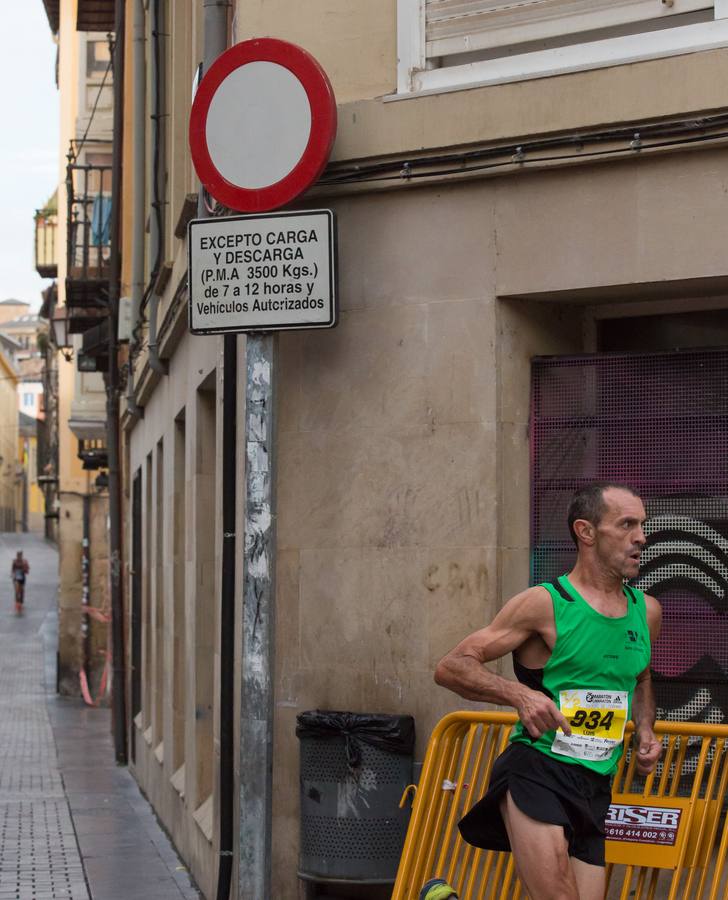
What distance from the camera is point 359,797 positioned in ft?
23.4

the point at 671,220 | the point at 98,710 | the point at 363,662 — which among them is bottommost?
the point at 98,710

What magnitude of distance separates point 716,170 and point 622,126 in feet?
1.39

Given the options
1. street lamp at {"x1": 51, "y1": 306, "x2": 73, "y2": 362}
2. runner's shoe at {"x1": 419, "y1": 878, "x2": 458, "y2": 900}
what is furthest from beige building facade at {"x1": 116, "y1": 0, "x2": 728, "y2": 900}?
street lamp at {"x1": 51, "y1": 306, "x2": 73, "y2": 362}

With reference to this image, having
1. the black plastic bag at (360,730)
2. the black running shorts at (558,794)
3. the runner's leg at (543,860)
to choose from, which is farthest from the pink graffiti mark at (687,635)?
the runner's leg at (543,860)

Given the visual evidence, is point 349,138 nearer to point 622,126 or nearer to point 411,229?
point 411,229

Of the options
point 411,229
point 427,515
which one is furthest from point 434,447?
point 411,229

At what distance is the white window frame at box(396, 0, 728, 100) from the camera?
265 inches

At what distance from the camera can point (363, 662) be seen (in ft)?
24.1

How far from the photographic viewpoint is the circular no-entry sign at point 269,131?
7.07 metres

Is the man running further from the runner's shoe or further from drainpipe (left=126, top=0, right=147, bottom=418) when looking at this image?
drainpipe (left=126, top=0, right=147, bottom=418)

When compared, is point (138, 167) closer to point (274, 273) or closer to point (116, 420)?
point (116, 420)

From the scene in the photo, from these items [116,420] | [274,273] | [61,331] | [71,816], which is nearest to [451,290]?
[274,273]

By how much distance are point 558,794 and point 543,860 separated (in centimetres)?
20

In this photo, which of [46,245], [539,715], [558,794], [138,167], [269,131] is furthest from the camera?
[46,245]
